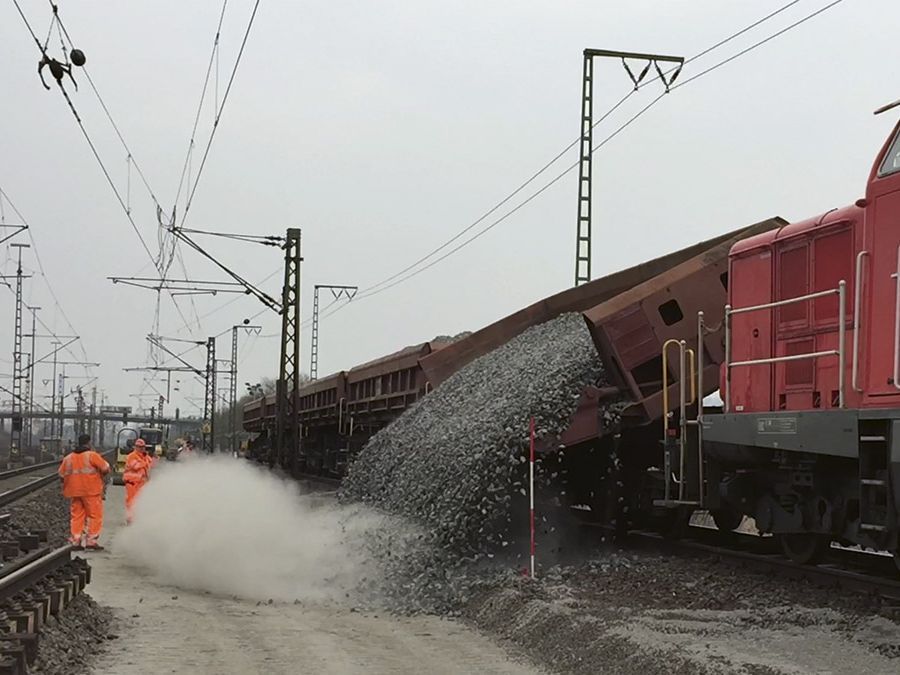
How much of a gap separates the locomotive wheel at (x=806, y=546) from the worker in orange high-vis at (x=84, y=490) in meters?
8.93

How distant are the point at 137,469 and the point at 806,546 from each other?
422 inches

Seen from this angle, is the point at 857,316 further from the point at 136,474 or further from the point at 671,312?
the point at 136,474

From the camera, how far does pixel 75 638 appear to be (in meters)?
7.82

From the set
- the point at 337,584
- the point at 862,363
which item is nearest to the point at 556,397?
the point at 337,584

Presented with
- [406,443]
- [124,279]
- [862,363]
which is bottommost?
[406,443]

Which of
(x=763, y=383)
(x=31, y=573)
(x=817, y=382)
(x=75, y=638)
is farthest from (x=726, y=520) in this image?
(x=31, y=573)

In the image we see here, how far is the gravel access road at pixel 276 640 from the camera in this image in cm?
734

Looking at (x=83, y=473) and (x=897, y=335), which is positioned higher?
(x=897, y=335)

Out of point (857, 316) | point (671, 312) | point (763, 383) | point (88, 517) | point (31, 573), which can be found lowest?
point (88, 517)

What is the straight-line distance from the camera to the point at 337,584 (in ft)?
34.4

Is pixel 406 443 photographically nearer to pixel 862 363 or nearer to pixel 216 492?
pixel 216 492

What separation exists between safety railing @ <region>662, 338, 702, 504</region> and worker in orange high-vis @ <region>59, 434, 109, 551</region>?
7.71 m

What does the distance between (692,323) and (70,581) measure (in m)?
6.68

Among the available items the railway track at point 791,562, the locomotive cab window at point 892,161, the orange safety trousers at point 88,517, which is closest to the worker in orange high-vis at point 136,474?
the orange safety trousers at point 88,517
